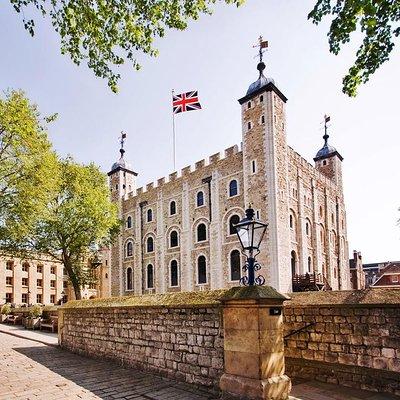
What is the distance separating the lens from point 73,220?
2431cm

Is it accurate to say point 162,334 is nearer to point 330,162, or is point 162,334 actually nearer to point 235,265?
point 235,265

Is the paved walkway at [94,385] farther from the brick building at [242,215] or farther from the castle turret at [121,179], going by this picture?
the castle turret at [121,179]

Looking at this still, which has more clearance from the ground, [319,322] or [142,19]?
[142,19]

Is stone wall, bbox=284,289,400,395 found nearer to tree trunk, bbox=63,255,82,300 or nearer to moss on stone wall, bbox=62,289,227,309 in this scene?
moss on stone wall, bbox=62,289,227,309

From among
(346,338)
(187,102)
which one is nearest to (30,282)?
(187,102)

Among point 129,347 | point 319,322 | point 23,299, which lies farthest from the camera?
point 23,299

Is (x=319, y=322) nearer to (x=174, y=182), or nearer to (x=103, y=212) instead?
(x=103, y=212)

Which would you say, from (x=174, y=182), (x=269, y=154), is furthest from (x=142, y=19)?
(x=174, y=182)

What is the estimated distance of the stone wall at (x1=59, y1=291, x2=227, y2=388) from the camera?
682cm

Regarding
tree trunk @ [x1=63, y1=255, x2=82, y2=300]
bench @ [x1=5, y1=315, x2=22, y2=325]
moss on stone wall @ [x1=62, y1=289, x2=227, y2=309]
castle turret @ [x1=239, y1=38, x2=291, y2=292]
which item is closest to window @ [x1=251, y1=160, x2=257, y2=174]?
castle turret @ [x1=239, y1=38, x2=291, y2=292]

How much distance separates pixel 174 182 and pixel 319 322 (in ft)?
89.7

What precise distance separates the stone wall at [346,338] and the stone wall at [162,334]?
1.60 m

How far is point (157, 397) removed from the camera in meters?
6.32

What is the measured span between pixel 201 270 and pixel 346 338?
23.5 meters
